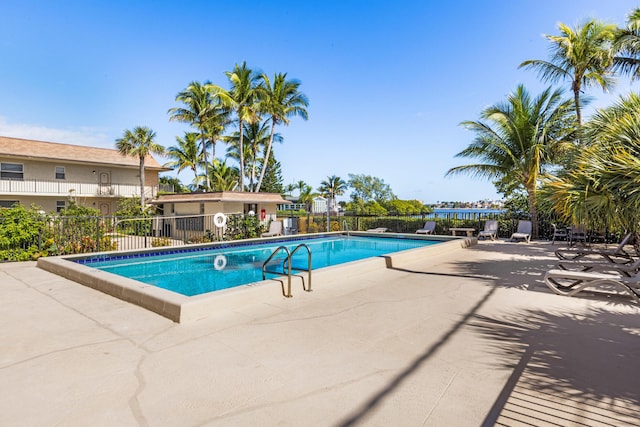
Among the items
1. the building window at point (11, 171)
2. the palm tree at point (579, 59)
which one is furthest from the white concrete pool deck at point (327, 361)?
the building window at point (11, 171)

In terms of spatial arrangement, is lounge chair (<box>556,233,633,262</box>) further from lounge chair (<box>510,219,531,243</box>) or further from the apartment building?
the apartment building

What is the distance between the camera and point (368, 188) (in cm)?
7594

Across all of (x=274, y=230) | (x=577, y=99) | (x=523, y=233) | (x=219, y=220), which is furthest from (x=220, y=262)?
(x=577, y=99)

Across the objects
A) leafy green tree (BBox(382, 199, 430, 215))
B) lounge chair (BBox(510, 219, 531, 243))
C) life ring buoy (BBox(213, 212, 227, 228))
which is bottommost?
lounge chair (BBox(510, 219, 531, 243))

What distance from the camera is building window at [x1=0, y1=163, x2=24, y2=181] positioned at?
71.6 ft

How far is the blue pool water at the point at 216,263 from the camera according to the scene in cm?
828

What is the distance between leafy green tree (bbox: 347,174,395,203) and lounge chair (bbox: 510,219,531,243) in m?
58.2

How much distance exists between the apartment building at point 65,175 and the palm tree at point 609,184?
27.5 m

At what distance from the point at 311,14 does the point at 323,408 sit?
17.2 meters

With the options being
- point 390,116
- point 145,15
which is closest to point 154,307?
point 145,15

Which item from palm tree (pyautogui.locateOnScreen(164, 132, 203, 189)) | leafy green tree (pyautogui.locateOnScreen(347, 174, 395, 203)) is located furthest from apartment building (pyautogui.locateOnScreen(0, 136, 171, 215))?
leafy green tree (pyautogui.locateOnScreen(347, 174, 395, 203))

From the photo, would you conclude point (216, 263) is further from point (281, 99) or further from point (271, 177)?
point (271, 177)

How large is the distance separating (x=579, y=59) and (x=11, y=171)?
3197 cm

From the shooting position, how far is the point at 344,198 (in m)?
70.2
